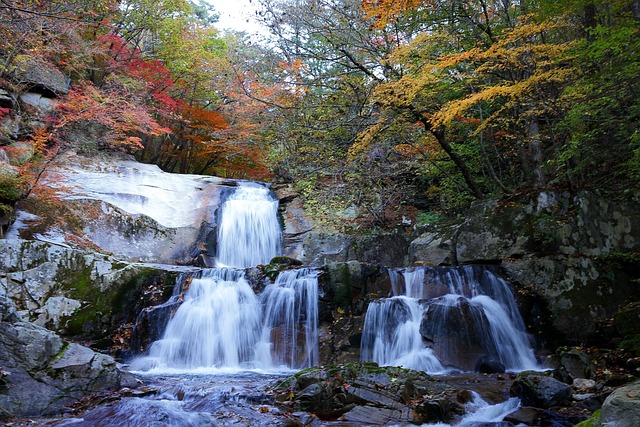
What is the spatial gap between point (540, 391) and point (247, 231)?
10996 millimetres

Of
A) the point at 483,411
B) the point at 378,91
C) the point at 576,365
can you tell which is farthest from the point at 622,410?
the point at 378,91

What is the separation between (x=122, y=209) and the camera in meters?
12.9

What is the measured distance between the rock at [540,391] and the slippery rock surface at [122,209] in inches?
401

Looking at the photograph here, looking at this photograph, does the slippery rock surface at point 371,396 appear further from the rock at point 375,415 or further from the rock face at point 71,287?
the rock face at point 71,287

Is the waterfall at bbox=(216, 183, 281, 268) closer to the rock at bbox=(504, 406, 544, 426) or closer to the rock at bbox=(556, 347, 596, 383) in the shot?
the rock at bbox=(556, 347, 596, 383)

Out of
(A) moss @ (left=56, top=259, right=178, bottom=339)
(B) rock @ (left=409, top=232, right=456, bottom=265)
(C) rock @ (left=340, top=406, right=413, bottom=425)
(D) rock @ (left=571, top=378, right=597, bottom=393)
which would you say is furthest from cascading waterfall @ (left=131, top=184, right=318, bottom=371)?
(D) rock @ (left=571, top=378, right=597, bottom=393)

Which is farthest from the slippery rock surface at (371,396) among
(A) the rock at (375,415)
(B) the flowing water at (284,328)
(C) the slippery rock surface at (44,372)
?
(C) the slippery rock surface at (44,372)

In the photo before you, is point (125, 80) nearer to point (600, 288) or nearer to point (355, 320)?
point (355, 320)

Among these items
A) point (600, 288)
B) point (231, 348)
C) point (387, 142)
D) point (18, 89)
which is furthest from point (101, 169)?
point (600, 288)

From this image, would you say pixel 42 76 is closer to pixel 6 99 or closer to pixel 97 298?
pixel 6 99

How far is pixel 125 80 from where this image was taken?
50.0 ft

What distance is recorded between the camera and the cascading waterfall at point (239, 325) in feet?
28.0

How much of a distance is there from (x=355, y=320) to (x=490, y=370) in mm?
2714

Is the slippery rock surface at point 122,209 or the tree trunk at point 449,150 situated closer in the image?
the tree trunk at point 449,150
